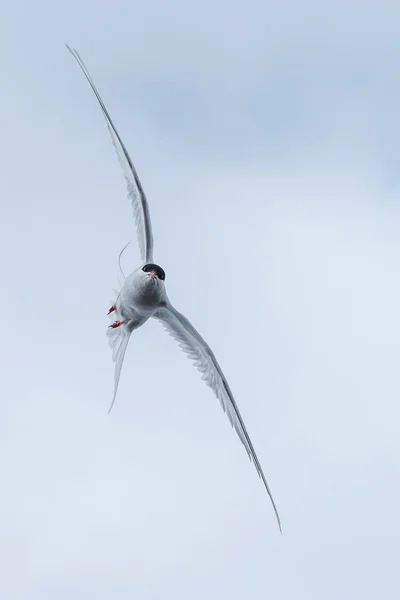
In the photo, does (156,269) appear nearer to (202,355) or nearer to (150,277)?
(150,277)

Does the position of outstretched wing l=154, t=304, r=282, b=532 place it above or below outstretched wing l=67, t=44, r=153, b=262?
below

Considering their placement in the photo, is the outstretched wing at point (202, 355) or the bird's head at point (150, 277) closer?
the bird's head at point (150, 277)

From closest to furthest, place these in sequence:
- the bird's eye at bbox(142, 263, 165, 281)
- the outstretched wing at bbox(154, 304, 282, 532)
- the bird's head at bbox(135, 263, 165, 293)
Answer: the bird's head at bbox(135, 263, 165, 293) → the bird's eye at bbox(142, 263, 165, 281) → the outstretched wing at bbox(154, 304, 282, 532)

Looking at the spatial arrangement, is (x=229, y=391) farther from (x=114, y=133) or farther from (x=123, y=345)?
(x=114, y=133)

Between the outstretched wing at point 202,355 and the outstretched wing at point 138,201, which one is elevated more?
the outstretched wing at point 138,201

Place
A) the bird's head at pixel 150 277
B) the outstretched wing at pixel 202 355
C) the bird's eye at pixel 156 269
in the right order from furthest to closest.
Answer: the outstretched wing at pixel 202 355, the bird's eye at pixel 156 269, the bird's head at pixel 150 277

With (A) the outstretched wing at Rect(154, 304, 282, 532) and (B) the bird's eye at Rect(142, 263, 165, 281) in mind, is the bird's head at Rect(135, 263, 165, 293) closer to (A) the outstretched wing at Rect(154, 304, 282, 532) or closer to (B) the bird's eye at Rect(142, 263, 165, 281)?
(B) the bird's eye at Rect(142, 263, 165, 281)

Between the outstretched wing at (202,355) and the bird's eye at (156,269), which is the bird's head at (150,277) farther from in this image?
the outstretched wing at (202,355)

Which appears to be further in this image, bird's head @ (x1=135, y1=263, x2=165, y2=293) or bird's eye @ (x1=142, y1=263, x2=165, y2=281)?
bird's eye @ (x1=142, y1=263, x2=165, y2=281)

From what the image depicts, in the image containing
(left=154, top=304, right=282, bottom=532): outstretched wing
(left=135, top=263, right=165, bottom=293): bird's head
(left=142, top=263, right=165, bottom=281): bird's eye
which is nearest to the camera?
(left=135, top=263, right=165, bottom=293): bird's head
